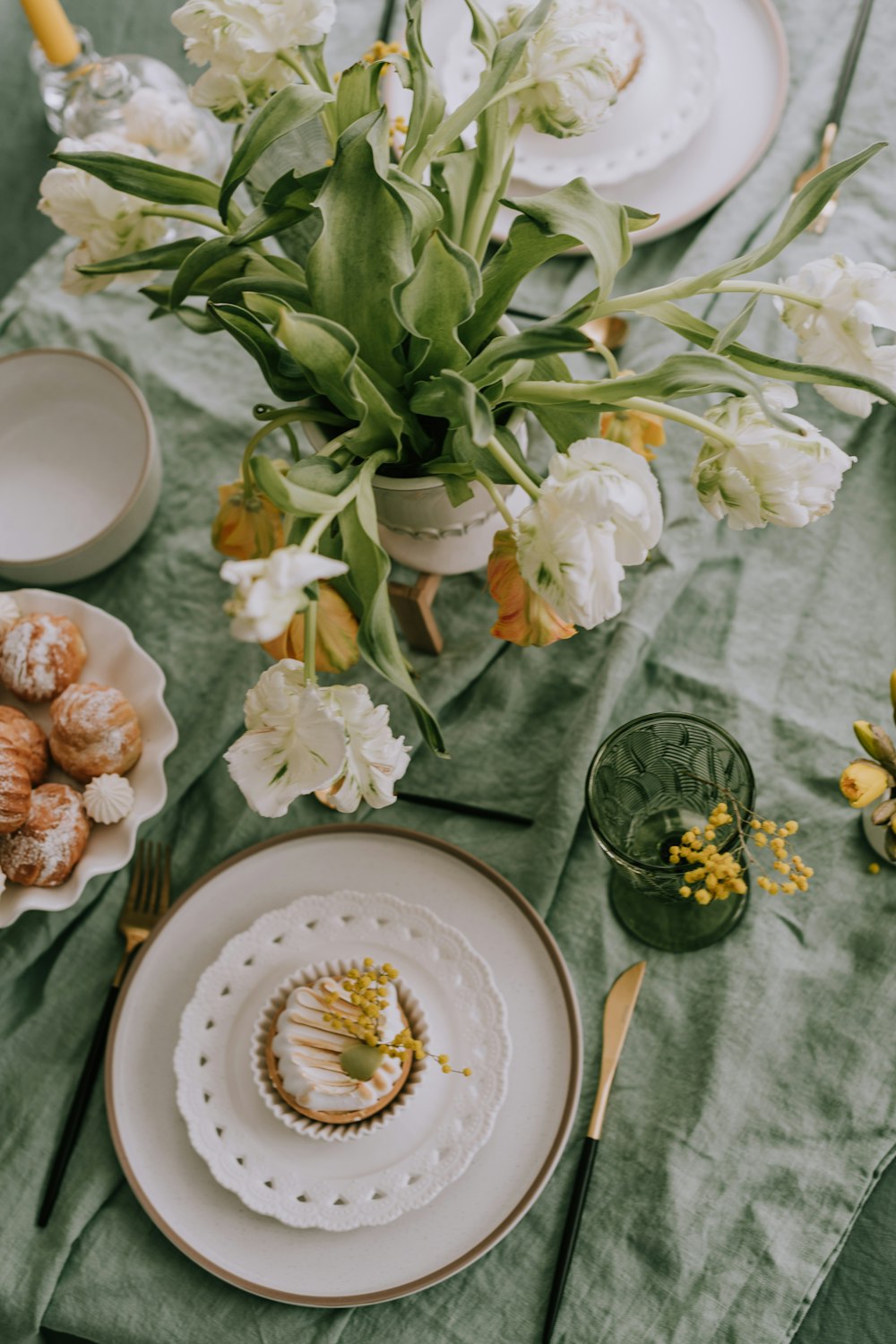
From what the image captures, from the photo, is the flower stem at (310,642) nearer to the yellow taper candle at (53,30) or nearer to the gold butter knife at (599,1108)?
the gold butter knife at (599,1108)

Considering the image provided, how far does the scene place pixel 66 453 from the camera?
0.94m

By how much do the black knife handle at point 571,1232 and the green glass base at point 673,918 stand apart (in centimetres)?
14

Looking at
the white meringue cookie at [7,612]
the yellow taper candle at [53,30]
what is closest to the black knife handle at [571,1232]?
the white meringue cookie at [7,612]

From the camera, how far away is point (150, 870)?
833mm

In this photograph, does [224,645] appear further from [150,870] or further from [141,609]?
[150,870]

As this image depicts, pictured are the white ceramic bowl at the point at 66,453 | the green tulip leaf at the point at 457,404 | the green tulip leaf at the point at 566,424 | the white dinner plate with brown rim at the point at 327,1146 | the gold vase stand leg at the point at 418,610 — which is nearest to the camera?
the green tulip leaf at the point at 457,404

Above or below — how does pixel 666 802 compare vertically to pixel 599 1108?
above

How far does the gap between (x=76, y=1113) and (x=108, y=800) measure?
222mm

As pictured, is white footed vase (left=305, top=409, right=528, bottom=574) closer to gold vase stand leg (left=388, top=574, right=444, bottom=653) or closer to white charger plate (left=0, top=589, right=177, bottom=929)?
gold vase stand leg (left=388, top=574, right=444, bottom=653)

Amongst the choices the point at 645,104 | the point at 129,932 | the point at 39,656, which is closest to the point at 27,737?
the point at 39,656

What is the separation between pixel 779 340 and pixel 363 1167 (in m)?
0.70

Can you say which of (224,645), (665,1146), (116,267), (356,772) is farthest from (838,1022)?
(116,267)

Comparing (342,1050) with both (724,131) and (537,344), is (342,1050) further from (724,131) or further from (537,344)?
(724,131)

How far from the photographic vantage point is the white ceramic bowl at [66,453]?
92 cm
